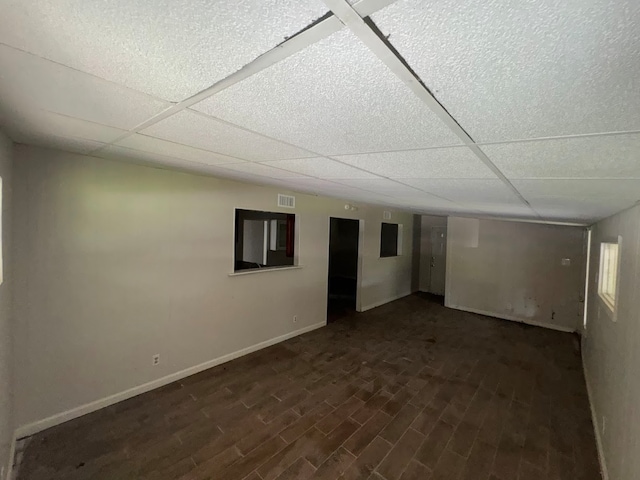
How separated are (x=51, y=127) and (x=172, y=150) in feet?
1.95

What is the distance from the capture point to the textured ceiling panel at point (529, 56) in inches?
17.2

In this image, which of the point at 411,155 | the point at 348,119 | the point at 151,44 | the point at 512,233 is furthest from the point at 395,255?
the point at 151,44

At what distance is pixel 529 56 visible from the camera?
0.54 meters

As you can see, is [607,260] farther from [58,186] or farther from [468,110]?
[58,186]

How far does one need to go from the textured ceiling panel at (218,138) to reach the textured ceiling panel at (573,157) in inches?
38.9

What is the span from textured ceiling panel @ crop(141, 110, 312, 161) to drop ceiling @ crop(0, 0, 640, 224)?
0.05ft

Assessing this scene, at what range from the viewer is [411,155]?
1.39 meters

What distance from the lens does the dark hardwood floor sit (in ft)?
6.83

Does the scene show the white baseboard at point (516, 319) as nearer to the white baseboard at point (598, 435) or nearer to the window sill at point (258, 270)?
the white baseboard at point (598, 435)

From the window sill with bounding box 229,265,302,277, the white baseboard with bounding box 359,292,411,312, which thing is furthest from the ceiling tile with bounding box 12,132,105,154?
the white baseboard with bounding box 359,292,411,312

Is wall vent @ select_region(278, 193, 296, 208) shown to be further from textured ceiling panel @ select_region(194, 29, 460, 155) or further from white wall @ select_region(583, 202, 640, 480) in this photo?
white wall @ select_region(583, 202, 640, 480)

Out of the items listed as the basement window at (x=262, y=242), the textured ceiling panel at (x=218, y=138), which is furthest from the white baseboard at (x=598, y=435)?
the basement window at (x=262, y=242)

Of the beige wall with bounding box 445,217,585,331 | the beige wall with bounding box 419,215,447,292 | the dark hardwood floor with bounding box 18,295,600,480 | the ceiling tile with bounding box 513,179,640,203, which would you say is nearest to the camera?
the ceiling tile with bounding box 513,179,640,203

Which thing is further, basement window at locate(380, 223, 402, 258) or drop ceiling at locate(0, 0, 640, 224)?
basement window at locate(380, 223, 402, 258)
